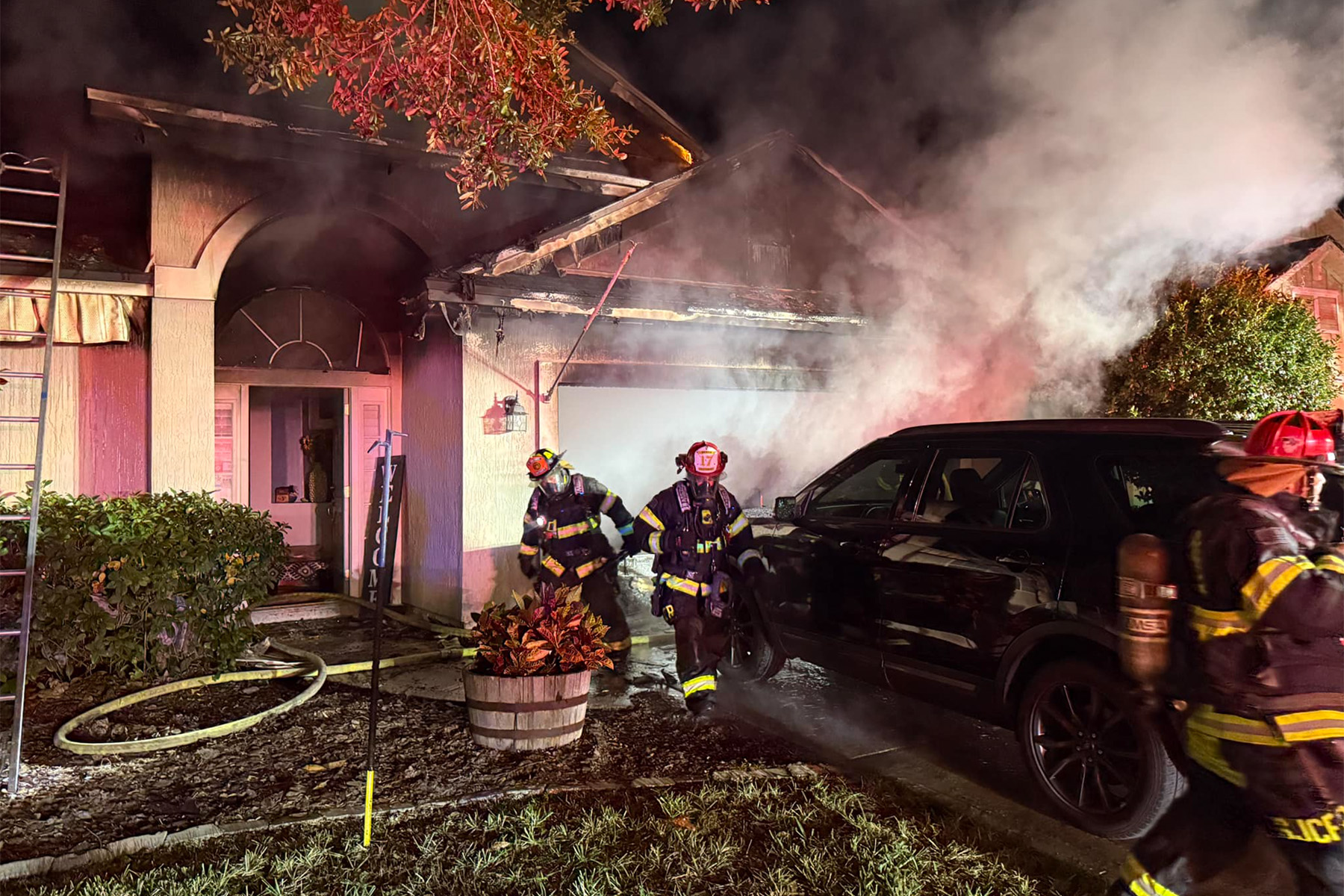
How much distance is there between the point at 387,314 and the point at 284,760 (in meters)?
5.79

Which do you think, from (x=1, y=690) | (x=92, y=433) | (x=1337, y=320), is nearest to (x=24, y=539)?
(x=1, y=690)

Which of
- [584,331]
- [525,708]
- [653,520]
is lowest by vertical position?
[525,708]

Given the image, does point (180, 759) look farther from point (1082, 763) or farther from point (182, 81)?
point (182, 81)

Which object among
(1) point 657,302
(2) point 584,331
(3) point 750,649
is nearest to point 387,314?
(2) point 584,331

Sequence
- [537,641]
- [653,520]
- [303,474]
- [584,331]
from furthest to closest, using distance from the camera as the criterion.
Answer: [303,474] → [584,331] → [653,520] → [537,641]

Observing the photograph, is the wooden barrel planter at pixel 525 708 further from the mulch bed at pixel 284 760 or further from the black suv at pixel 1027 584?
the black suv at pixel 1027 584

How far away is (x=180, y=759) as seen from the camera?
4496 mm

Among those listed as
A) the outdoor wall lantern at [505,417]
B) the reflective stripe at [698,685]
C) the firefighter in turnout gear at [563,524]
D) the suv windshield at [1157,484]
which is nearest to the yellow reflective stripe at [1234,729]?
the suv windshield at [1157,484]

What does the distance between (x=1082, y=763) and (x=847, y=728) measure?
1.69m

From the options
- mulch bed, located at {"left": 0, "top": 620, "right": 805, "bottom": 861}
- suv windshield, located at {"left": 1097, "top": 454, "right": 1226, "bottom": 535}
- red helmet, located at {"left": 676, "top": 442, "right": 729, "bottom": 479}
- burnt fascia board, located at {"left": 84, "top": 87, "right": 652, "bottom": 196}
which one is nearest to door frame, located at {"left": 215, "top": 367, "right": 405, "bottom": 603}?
burnt fascia board, located at {"left": 84, "top": 87, "right": 652, "bottom": 196}

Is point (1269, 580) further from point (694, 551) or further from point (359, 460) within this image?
point (359, 460)

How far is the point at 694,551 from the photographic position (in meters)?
5.44

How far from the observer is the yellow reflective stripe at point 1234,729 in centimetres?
238

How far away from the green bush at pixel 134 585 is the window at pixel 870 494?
167 inches
